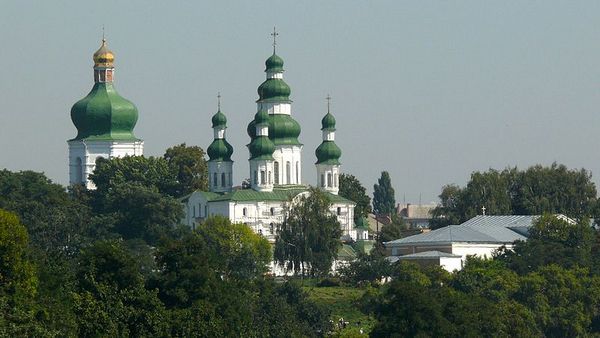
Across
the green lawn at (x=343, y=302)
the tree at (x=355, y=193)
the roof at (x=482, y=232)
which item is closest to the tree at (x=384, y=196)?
the tree at (x=355, y=193)

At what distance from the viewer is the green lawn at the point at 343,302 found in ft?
270

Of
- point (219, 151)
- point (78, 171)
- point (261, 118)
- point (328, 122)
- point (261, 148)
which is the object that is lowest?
point (261, 148)

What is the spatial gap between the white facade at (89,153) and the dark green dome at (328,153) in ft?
28.4

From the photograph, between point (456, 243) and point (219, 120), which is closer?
point (456, 243)

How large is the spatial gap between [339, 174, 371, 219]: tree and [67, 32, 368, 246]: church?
309 centimetres

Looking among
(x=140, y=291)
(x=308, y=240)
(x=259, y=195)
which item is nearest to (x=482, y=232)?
(x=308, y=240)

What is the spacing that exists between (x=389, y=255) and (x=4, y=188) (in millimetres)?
14751

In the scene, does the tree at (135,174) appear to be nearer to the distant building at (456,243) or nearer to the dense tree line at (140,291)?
the distant building at (456,243)

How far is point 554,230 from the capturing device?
327 ft

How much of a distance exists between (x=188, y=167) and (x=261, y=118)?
24.6 feet

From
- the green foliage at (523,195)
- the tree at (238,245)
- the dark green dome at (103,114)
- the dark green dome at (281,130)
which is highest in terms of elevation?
the dark green dome at (103,114)

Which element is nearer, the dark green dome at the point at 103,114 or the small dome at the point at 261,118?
the small dome at the point at 261,118

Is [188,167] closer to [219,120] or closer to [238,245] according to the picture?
[219,120]

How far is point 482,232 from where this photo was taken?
103m
